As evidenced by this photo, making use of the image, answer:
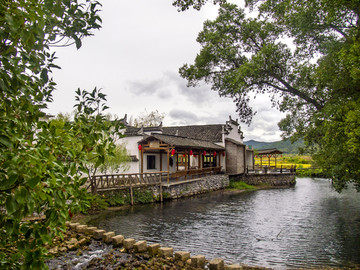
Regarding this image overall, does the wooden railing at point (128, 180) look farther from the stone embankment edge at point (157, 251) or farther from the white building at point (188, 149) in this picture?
the stone embankment edge at point (157, 251)

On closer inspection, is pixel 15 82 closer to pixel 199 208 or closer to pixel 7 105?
pixel 7 105

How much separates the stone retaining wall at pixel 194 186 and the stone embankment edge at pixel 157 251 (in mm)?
10650

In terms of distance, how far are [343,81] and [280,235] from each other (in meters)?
6.18

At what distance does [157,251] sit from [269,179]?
87.6ft

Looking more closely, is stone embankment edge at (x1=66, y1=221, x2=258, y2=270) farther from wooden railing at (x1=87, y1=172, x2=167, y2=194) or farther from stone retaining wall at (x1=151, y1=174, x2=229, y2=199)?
stone retaining wall at (x1=151, y1=174, x2=229, y2=199)

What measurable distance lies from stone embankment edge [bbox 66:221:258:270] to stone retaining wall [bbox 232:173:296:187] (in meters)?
24.6

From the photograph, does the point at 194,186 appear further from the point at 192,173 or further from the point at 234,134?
the point at 234,134

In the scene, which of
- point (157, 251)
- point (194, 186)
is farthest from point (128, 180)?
point (157, 251)

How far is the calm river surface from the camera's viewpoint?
342 inches

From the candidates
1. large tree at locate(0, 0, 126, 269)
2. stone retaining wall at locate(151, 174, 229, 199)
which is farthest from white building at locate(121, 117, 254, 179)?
large tree at locate(0, 0, 126, 269)

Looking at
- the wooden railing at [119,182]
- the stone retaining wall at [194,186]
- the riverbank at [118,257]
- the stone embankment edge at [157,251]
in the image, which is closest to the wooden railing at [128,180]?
the wooden railing at [119,182]

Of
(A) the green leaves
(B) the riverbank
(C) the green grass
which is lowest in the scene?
(B) the riverbank

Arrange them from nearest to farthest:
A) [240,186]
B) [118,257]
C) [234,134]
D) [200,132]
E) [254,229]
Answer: [118,257]
[254,229]
[240,186]
[200,132]
[234,134]

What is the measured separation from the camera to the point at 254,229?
12.2 meters
